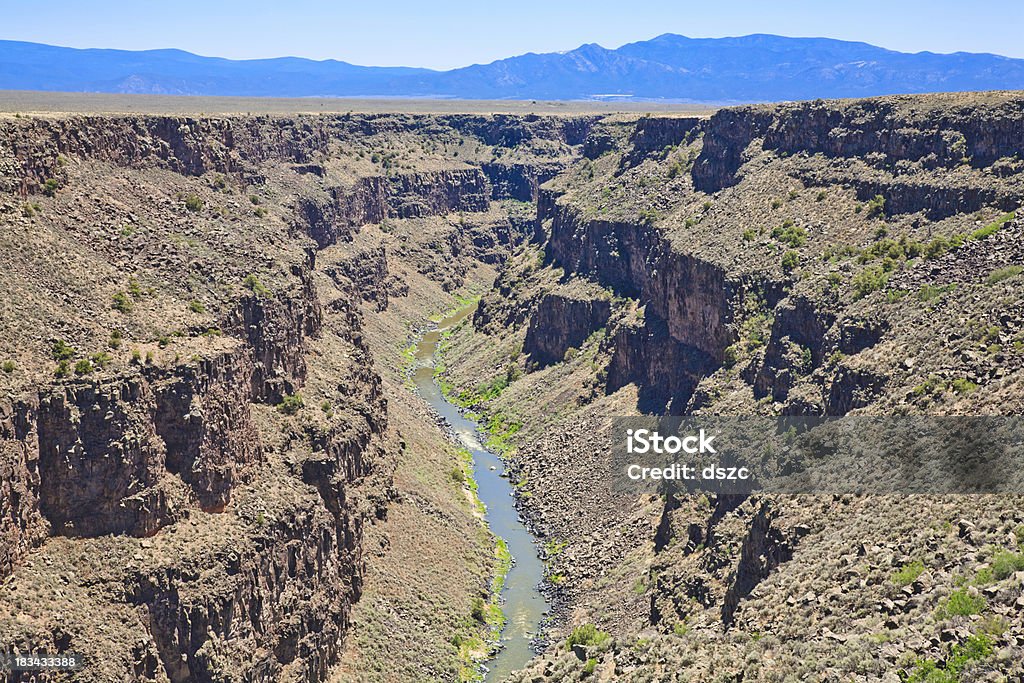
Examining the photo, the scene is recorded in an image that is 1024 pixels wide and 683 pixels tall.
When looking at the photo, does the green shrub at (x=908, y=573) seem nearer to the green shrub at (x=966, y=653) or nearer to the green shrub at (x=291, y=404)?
the green shrub at (x=966, y=653)

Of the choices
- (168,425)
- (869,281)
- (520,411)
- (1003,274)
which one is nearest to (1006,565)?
(1003,274)

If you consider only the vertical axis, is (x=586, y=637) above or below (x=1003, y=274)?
below

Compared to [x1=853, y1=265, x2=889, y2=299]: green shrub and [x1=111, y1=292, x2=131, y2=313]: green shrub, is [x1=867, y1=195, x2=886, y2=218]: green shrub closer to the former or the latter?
[x1=853, y1=265, x2=889, y2=299]: green shrub

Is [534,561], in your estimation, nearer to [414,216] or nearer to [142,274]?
[142,274]

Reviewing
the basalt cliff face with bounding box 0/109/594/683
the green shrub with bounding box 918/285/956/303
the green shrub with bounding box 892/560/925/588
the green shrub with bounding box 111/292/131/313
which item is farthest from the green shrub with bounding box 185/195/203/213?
the green shrub with bounding box 892/560/925/588

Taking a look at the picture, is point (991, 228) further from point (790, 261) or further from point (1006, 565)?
point (1006, 565)

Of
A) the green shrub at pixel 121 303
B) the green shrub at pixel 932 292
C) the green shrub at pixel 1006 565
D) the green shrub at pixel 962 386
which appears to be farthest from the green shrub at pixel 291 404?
the green shrub at pixel 1006 565

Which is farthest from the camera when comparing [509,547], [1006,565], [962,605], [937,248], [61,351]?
[509,547]
